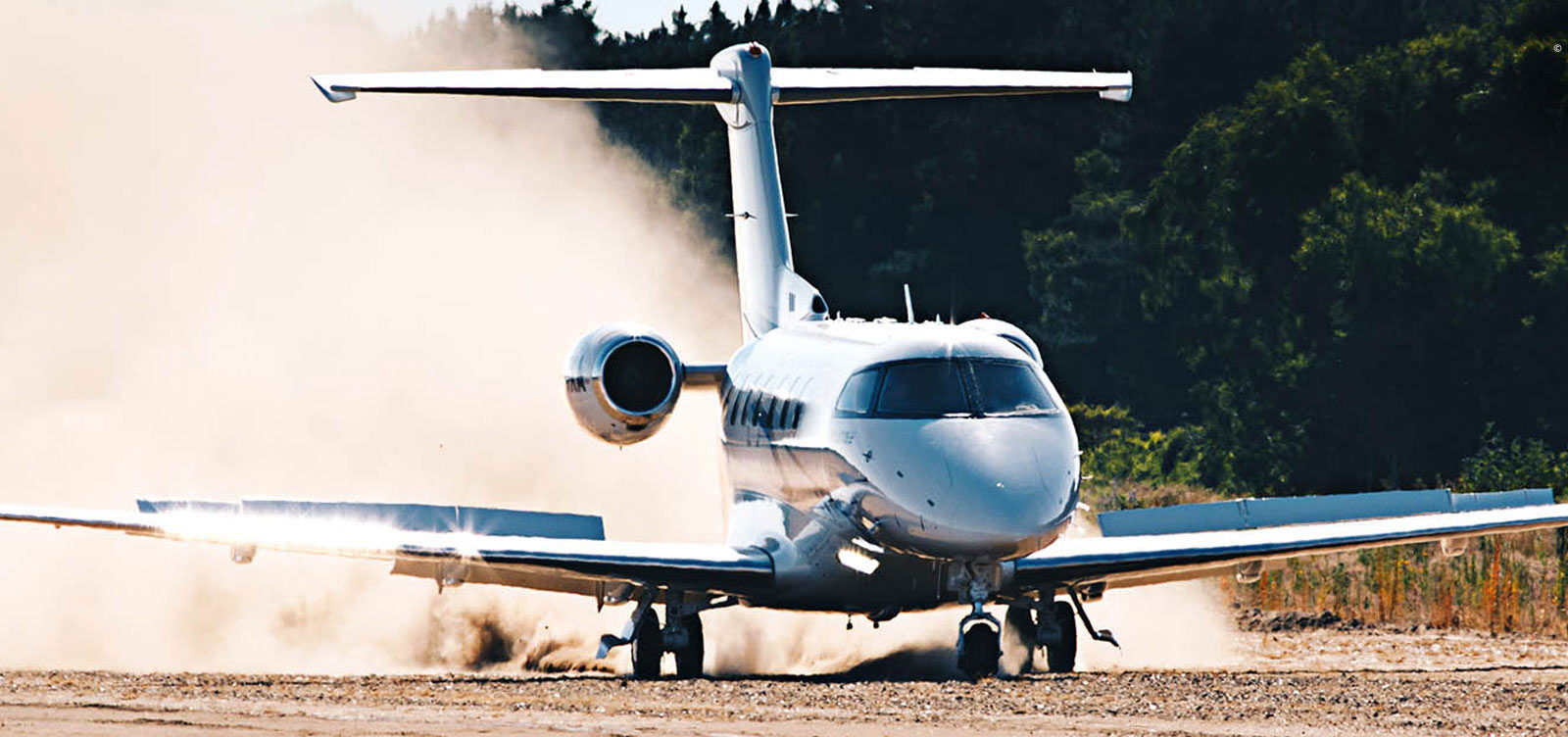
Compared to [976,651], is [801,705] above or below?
below

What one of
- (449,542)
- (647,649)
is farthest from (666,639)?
(449,542)

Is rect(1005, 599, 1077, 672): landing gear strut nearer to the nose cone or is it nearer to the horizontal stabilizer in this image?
the horizontal stabilizer

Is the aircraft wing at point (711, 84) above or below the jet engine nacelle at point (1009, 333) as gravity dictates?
above

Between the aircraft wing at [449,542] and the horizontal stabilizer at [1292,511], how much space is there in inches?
131

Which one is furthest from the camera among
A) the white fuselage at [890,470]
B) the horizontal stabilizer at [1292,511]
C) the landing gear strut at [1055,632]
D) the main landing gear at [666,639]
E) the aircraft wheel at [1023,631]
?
the horizontal stabilizer at [1292,511]

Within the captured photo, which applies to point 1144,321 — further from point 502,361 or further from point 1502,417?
point 502,361

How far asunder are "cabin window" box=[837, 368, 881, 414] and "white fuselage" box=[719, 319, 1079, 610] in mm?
33

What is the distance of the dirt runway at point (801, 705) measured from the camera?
13.7 m

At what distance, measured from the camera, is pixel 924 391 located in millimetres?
18766

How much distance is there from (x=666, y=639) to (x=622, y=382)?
3.31m

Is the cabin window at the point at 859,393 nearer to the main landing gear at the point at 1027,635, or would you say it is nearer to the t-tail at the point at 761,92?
the main landing gear at the point at 1027,635

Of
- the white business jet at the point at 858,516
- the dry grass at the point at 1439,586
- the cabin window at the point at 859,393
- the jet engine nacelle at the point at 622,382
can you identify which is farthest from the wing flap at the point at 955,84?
the cabin window at the point at 859,393

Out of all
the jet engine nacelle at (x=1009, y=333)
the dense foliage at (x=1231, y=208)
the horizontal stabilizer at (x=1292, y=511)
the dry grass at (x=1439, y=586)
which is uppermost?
the dense foliage at (x=1231, y=208)

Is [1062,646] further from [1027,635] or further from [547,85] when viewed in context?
[547,85]
